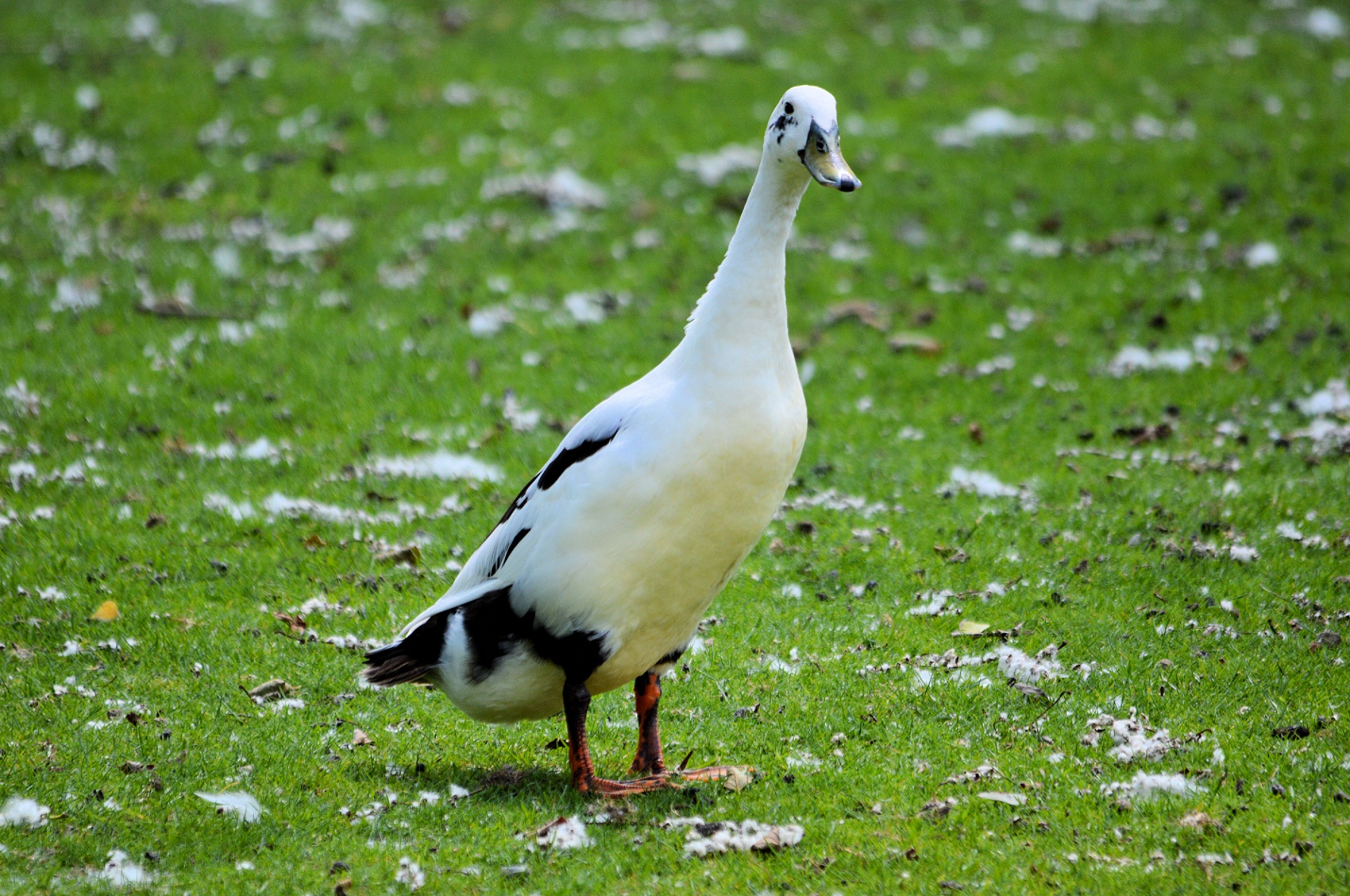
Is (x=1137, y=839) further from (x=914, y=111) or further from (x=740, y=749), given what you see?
(x=914, y=111)

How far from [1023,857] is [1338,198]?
37.1 ft

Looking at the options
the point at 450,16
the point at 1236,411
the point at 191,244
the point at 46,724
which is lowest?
the point at 1236,411

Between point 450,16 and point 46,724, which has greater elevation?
point 450,16

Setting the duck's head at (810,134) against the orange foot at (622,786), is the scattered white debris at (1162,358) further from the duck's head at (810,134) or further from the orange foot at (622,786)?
the orange foot at (622,786)

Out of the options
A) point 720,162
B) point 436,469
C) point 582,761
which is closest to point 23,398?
point 436,469

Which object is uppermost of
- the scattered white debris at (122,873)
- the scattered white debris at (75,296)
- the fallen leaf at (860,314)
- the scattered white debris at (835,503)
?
the scattered white debris at (75,296)

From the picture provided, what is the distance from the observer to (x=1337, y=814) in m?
5.08

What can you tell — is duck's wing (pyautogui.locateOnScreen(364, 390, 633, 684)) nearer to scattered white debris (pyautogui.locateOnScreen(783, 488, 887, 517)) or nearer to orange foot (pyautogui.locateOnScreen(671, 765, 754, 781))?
orange foot (pyautogui.locateOnScreen(671, 765, 754, 781))

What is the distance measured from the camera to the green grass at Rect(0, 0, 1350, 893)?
5305 mm

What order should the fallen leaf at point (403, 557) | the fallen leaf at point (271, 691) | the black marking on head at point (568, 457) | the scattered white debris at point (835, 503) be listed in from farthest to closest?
the scattered white debris at point (835, 503)
the fallen leaf at point (403, 557)
the fallen leaf at point (271, 691)
the black marking on head at point (568, 457)

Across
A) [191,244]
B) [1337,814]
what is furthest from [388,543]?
[191,244]

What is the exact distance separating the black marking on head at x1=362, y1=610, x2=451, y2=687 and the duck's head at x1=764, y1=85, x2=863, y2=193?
250cm

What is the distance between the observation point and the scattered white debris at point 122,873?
4.80 metres

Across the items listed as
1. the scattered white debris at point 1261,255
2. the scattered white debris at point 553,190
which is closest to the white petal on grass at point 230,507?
the scattered white debris at point 553,190
